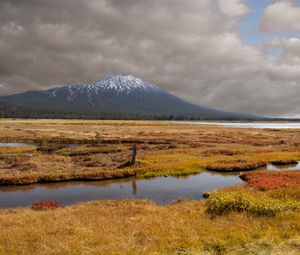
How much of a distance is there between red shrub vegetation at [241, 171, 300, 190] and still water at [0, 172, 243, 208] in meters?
2.90

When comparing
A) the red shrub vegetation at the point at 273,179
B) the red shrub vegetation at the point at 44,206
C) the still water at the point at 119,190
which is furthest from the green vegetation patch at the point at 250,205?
the red shrub vegetation at the point at 44,206

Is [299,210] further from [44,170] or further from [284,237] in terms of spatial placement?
[44,170]

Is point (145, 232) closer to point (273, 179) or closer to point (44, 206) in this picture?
point (44, 206)

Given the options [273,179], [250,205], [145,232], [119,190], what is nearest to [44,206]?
[119,190]

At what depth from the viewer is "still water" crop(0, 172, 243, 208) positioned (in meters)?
32.0

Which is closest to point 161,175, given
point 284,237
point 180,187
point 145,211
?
point 180,187

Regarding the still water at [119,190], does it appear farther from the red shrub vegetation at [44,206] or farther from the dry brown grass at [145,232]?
the dry brown grass at [145,232]

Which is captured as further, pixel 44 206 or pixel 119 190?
pixel 119 190

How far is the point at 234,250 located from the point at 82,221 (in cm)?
1018

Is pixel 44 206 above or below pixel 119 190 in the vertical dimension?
above

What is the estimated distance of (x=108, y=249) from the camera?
16.9 meters

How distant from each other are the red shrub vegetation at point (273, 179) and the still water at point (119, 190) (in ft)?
9.51

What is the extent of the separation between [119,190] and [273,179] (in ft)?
54.7

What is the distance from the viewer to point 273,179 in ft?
116
